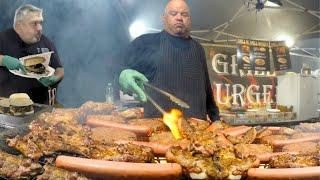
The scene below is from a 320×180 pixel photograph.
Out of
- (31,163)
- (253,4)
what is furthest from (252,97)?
(31,163)

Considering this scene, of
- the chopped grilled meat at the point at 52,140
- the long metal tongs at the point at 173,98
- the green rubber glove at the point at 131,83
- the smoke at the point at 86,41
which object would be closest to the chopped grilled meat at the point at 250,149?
the chopped grilled meat at the point at 52,140

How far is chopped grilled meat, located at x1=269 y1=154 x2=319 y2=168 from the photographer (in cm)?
137

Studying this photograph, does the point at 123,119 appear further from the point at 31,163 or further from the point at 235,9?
the point at 235,9

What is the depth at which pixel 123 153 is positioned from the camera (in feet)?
4.62

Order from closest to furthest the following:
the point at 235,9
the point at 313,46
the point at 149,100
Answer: the point at 149,100 → the point at 235,9 → the point at 313,46

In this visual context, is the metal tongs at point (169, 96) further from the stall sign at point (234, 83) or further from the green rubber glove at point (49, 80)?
the stall sign at point (234, 83)

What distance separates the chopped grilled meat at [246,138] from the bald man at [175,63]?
3.05ft

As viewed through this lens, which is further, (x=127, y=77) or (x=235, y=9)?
(x=235, y=9)

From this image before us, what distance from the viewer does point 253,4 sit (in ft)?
10.8

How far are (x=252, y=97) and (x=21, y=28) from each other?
2401 millimetres

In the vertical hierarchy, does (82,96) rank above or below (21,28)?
below

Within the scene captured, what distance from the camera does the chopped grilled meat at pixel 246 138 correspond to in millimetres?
1680

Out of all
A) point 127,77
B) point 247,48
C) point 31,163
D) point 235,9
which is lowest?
point 31,163

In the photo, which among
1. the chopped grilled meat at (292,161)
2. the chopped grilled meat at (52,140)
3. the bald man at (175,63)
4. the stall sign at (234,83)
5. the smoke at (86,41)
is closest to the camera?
the chopped grilled meat at (292,161)
